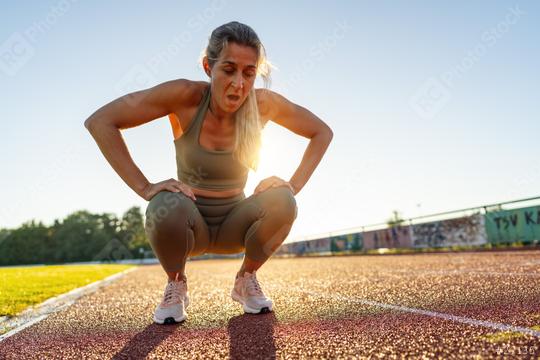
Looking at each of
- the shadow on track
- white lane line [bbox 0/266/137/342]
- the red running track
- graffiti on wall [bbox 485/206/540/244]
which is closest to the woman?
the shadow on track

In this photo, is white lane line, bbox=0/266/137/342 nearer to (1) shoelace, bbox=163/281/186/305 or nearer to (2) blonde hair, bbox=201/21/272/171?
(1) shoelace, bbox=163/281/186/305

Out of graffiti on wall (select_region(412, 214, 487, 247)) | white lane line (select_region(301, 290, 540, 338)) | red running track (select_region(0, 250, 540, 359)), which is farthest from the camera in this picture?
graffiti on wall (select_region(412, 214, 487, 247))

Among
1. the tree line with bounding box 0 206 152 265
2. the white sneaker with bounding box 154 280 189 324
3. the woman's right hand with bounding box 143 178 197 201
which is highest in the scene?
the tree line with bounding box 0 206 152 265

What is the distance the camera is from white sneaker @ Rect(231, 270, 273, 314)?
3.49 m

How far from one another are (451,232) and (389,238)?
4.97 metres

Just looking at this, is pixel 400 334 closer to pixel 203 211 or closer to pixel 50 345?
pixel 203 211

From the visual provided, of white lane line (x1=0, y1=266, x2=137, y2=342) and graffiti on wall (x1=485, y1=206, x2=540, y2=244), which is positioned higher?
→ graffiti on wall (x1=485, y1=206, x2=540, y2=244)

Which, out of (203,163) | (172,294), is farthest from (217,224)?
(172,294)

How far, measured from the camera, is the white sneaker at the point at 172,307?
10.6 ft

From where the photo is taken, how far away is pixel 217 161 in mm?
3531

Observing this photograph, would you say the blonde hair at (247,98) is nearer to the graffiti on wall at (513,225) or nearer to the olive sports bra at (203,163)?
the olive sports bra at (203,163)

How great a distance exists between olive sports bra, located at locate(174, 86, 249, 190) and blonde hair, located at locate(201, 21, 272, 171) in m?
0.11

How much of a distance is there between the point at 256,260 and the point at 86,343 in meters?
1.38

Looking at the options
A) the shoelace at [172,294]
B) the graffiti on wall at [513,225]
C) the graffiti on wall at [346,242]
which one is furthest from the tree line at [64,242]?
the shoelace at [172,294]
